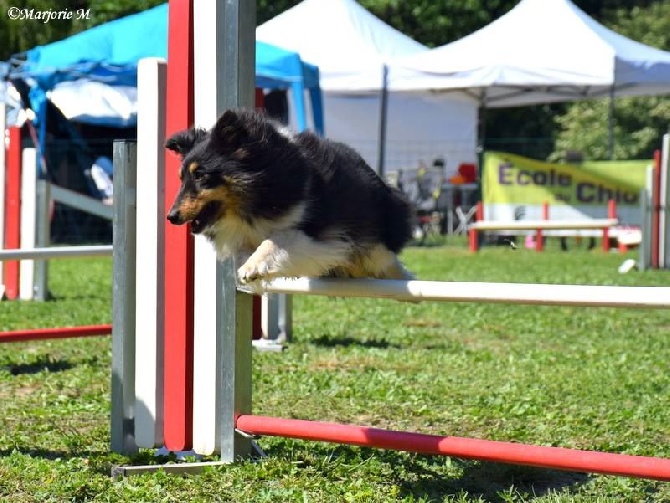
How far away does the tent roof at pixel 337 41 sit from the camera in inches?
693

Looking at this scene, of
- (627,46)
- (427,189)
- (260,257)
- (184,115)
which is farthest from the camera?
(427,189)

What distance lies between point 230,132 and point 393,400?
2.23 m

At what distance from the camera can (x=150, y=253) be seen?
4.21 m

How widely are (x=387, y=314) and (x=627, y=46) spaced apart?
35.2ft

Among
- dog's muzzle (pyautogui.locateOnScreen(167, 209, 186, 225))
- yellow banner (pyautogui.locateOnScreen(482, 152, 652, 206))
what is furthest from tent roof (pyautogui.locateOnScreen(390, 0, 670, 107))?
dog's muzzle (pyautogui.locateOnScreen(167, 209, 186, 225))

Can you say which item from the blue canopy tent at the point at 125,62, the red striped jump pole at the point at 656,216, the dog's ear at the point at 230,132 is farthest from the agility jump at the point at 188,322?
the red striped jump pole at the point at 656,216

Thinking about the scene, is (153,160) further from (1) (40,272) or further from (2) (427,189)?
(2) (427,189)

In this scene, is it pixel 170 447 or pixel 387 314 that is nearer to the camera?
pixel 170 447

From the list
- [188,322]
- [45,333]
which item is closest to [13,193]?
[45,333]

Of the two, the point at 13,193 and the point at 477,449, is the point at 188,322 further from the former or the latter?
the point at 13,193

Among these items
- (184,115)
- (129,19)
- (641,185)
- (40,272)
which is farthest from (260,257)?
(641,185)

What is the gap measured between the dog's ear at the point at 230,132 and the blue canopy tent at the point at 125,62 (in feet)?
28.6

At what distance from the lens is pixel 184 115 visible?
4094mm

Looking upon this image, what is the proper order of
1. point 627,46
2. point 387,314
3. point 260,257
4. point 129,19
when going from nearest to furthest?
point 260,257, point 387,314, point 129,19, point 627,46
